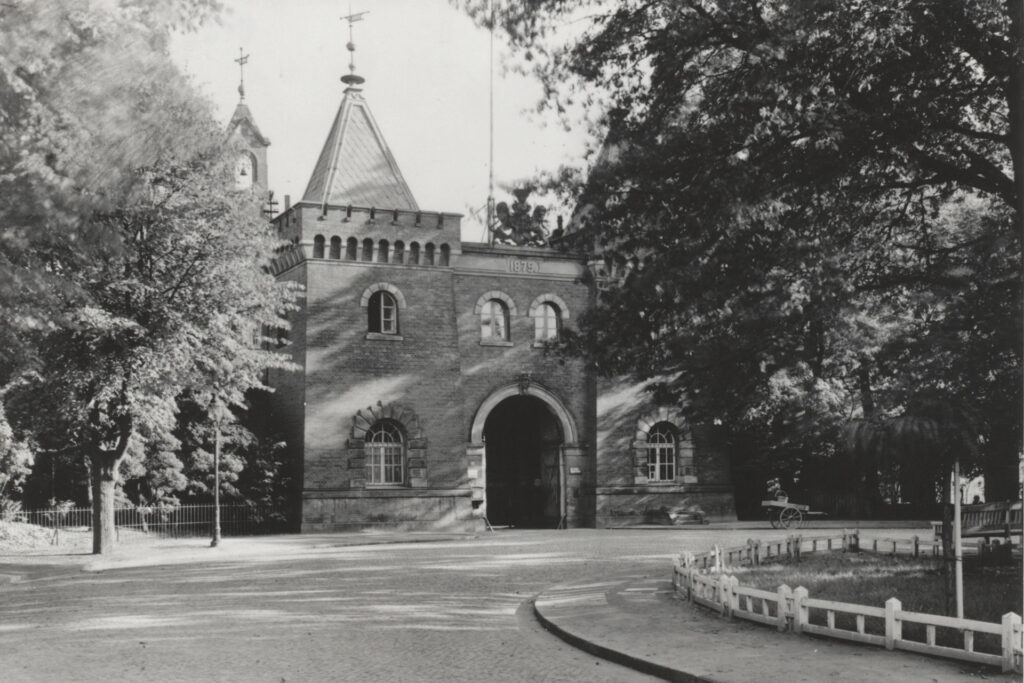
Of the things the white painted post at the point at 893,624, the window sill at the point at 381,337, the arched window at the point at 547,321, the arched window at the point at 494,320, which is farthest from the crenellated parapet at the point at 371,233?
the white painted post at the point at 893,624

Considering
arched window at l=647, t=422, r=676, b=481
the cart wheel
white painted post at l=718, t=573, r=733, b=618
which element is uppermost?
arched window at l=647, t=422, r=676, b=481

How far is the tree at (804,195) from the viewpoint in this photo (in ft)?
36.6

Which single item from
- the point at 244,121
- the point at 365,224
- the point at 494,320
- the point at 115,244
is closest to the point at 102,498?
the point at 115,244

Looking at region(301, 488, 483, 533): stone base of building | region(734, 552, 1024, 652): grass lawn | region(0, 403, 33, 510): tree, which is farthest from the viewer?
region(301, 488, 483, 533): stone base of building

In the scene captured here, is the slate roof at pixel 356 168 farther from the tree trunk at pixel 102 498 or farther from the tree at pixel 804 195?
the tree at pixel 804 195

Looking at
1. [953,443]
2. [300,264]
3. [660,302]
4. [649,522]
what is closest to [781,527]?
[649,522]

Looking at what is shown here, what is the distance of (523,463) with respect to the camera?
36.0 meters

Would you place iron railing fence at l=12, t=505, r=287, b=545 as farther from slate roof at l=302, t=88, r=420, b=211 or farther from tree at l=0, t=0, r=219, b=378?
tree at l=0, t=0, r=219, b=378

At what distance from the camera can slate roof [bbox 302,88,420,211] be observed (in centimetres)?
3197

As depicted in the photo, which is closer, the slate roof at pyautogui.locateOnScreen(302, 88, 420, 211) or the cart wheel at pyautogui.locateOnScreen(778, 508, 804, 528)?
the cart wheel at pyautogui.locateOnScreen(778, 508, 804, 528)

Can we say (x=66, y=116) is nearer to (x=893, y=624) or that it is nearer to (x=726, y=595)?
(x=726, y=595)

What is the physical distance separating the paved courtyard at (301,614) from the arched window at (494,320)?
10617 millimetres

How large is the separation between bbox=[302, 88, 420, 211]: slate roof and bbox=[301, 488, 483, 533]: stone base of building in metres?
9.07

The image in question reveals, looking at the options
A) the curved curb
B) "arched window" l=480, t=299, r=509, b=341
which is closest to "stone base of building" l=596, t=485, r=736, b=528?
"arched window" l=480, t=299, r=509, b=341
